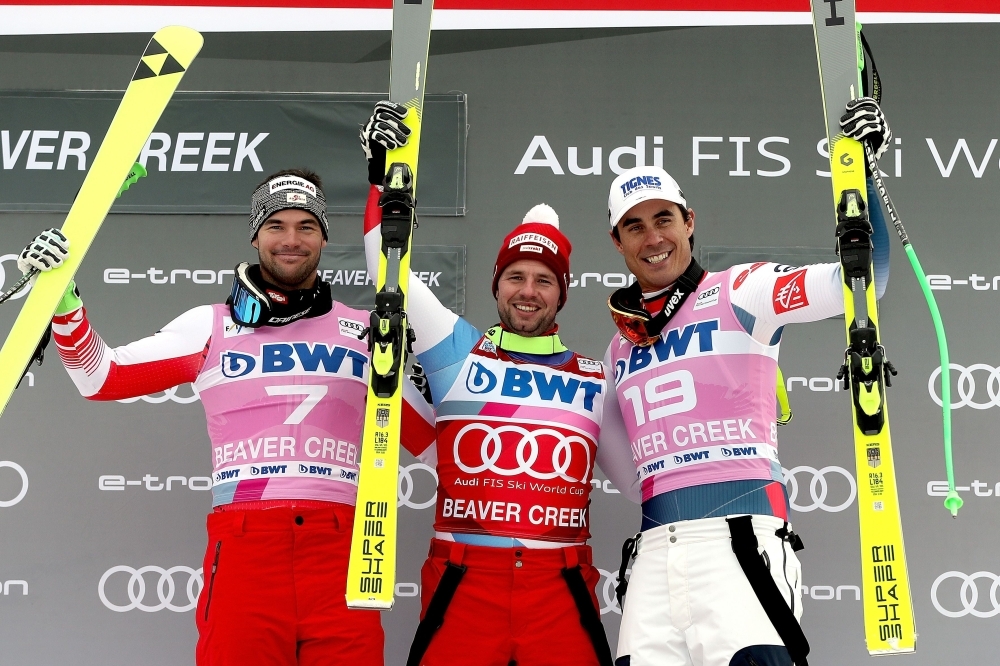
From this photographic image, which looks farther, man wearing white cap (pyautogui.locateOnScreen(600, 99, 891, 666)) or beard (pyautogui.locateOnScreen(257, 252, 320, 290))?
beard (pyautogui.locateOnScreen(257, 252, 320, 290))

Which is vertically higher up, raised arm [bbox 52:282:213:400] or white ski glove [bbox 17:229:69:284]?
white ski glove [bbox 17:229:69:284]

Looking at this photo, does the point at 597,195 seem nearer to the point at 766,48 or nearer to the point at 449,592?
the point at 766,48

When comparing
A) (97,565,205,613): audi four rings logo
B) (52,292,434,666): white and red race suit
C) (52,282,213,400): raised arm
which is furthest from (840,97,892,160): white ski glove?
(97,565,205,613): audi four rings logo

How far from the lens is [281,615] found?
103 inches

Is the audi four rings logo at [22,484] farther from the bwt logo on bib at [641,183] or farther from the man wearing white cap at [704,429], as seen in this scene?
the bwt logo on bib at [641,183]

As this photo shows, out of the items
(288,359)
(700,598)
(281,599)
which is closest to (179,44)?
(288,359)

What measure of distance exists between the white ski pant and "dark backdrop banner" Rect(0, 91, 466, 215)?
5.91 feet

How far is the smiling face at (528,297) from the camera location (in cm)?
292

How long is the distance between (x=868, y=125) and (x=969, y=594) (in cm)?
222

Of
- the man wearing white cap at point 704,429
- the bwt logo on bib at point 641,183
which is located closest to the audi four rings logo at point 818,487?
the man wearing white cap at point 704,429

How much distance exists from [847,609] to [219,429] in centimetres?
250

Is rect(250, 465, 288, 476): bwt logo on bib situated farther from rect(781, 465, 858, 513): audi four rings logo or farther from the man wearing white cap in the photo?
rect(781, 465, 858, 513): audi four rings logo

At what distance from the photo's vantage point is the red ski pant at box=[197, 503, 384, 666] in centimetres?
261

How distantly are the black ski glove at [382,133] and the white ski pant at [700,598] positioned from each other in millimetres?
1295
